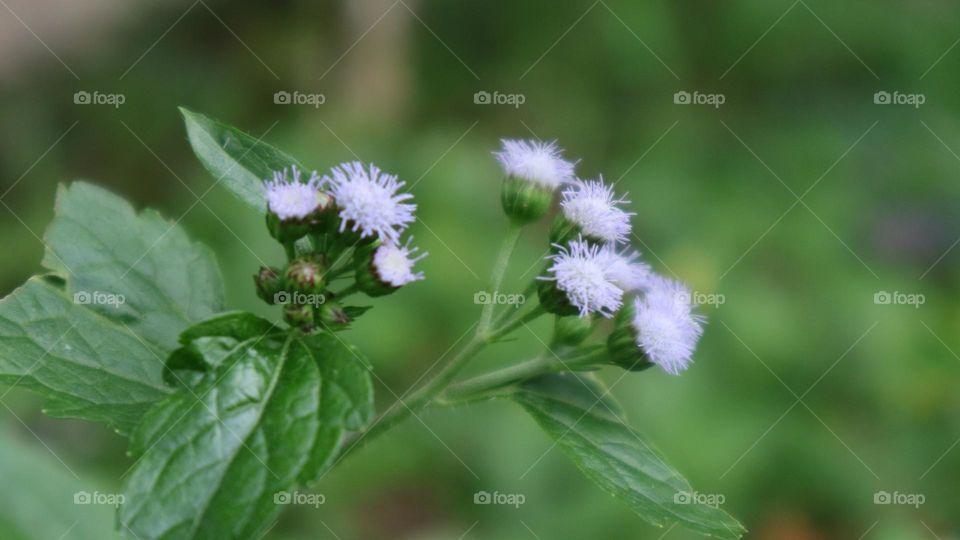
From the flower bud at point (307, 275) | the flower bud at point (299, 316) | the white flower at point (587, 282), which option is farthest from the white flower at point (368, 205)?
the white flower at point (587, 282)

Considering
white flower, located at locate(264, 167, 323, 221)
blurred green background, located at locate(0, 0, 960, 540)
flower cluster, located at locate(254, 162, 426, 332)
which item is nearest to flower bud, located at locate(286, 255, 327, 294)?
flower cluster, located at locate(254, 162, 426, 332)

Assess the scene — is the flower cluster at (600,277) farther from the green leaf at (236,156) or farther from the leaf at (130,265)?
the leaf at (130,265)

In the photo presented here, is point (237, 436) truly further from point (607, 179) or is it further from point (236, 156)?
point (607, 179)

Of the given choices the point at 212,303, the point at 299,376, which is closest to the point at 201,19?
the point at 212,303

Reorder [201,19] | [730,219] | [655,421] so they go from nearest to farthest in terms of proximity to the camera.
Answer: [655,421]
[730,219]
[201,19]

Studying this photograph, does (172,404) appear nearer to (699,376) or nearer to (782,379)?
(699,376)

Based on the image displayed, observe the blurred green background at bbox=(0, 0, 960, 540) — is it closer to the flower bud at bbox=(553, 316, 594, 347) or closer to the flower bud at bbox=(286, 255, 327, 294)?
the flower bud at bbox=(286, 255, 327, 294)

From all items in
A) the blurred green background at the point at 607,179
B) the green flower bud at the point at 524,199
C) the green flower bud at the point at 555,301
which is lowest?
the green flower bud at the point at 555,301
